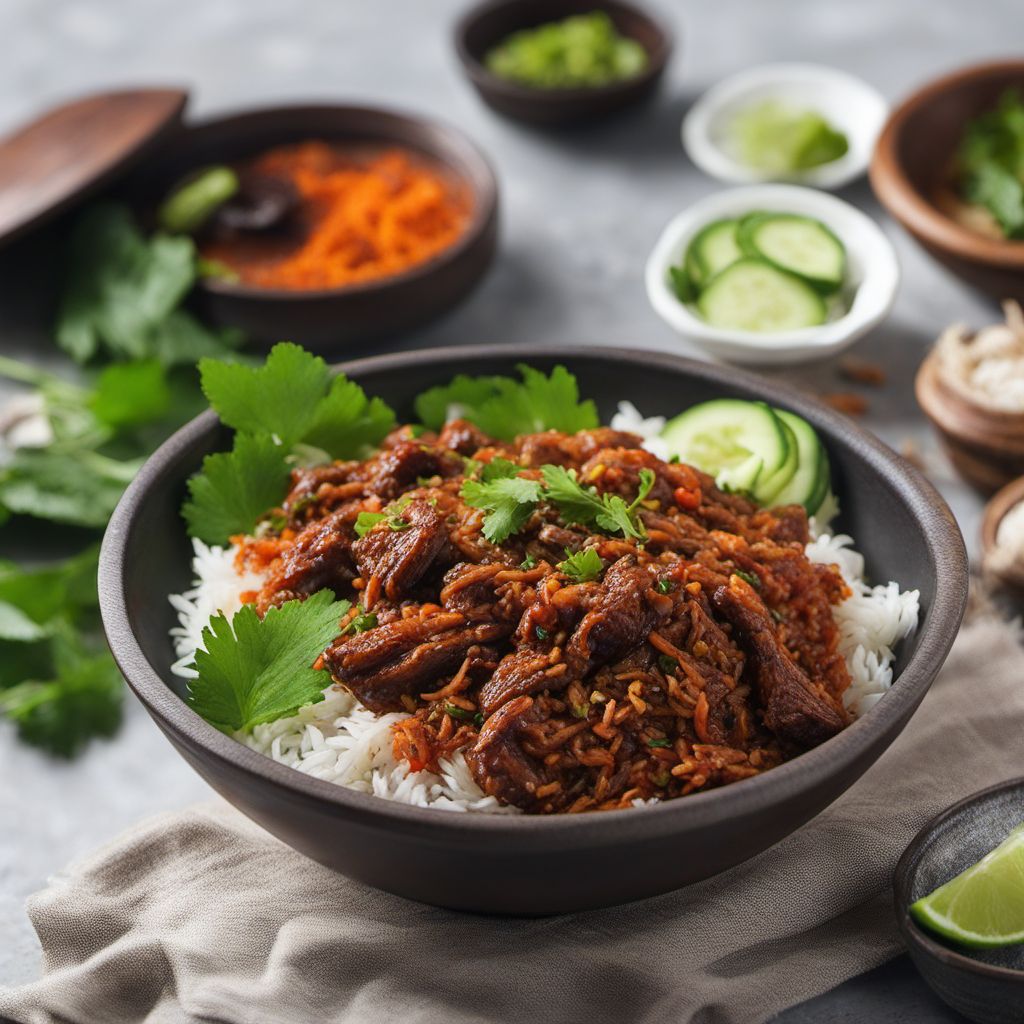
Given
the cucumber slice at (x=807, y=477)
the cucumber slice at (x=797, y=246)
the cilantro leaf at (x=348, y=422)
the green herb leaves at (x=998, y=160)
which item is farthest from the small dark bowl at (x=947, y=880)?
the green herb leaves at (x=998, y=160)

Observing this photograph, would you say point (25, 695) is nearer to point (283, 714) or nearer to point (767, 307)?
point (283, 714)

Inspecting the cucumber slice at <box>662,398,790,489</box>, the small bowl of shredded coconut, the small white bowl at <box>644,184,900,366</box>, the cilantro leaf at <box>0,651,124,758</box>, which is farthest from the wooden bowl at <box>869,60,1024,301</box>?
the cilantro leaf at <box>0,651,124,758</box>

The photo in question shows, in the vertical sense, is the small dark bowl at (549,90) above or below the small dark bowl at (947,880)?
above

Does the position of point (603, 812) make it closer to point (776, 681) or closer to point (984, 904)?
point (776, 681)

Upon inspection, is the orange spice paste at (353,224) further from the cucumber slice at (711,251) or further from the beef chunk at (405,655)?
the beef chunk at (405,655)

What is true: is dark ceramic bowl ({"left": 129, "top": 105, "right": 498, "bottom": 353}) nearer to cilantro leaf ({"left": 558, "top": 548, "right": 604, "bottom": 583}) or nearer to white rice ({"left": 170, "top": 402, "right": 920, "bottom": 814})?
white rice ({"left": 170, "top": 402, "right": 920, "bottom": 814})

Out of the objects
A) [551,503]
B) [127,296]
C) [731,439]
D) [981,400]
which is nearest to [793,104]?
[981,400]

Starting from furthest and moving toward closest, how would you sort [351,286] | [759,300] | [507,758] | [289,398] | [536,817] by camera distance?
[351,286], [759,300], [289,398], [507,758], [536,817]
